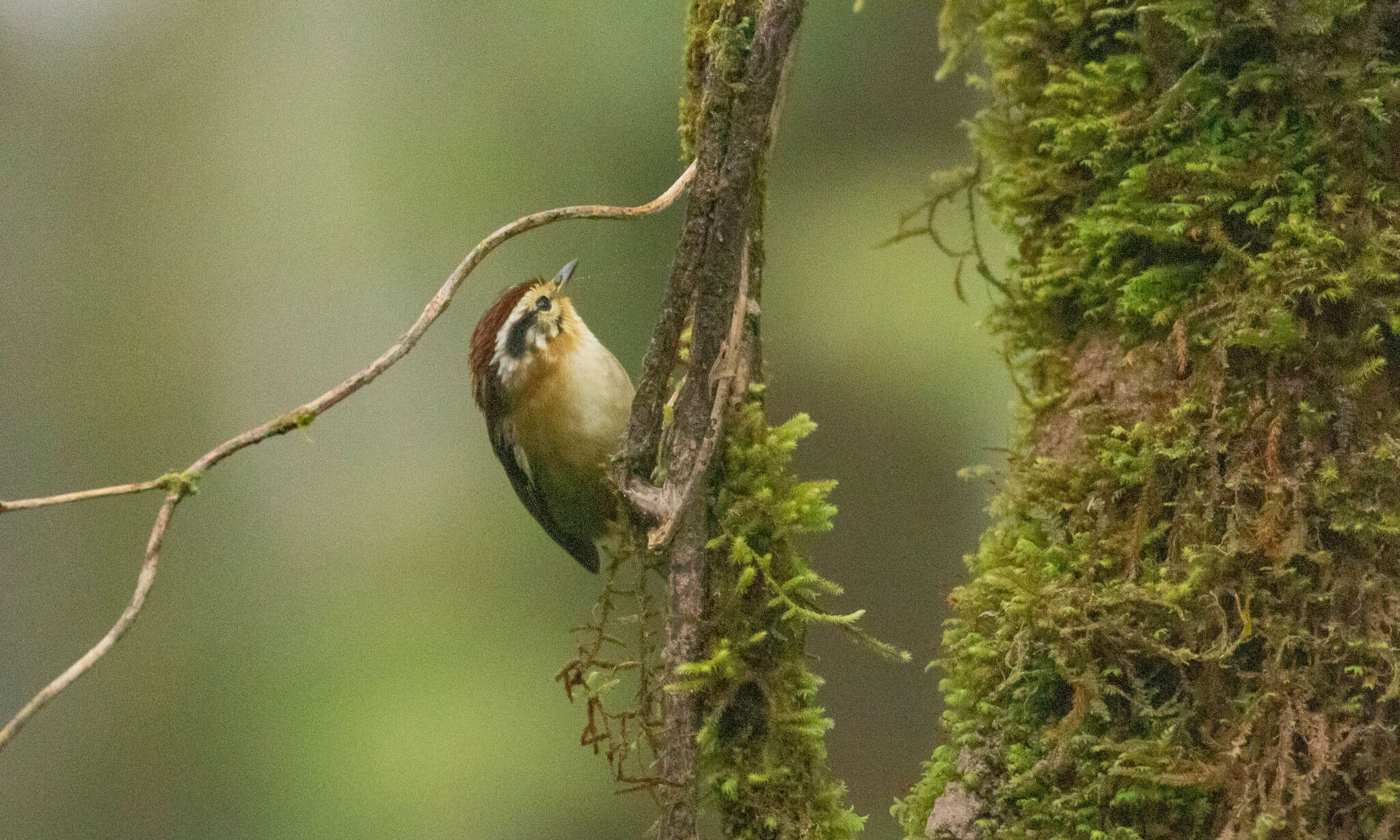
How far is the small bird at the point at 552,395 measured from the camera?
2.10 metres

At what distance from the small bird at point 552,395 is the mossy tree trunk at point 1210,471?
91cm

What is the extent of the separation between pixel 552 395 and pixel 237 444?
85 centimetres

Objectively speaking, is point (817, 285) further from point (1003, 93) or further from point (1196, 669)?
point (1196, 669)

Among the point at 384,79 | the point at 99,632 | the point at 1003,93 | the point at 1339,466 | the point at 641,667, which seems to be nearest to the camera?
the point at 1339,466

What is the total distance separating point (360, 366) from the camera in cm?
324

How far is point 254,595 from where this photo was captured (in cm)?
327

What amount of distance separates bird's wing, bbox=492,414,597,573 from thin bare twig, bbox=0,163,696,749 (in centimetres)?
81

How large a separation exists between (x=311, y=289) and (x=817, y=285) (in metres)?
1.74

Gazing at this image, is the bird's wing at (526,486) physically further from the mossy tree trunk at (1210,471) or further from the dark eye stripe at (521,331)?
the mossy tree trunk at (1210,471)

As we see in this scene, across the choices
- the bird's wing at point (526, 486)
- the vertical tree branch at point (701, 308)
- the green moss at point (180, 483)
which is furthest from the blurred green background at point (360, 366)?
the green moss at point (180, 483)

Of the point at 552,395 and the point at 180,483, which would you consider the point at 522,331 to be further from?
the point at 180,483

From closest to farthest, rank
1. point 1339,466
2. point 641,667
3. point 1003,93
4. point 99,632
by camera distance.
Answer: point 1339,466, point 641,667, point 1003,93, point 99,632

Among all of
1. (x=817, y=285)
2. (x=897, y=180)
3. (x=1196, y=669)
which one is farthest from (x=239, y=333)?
(x=1196, y=669)

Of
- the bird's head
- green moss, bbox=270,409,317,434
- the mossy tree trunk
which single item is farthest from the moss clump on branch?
the bird's head
